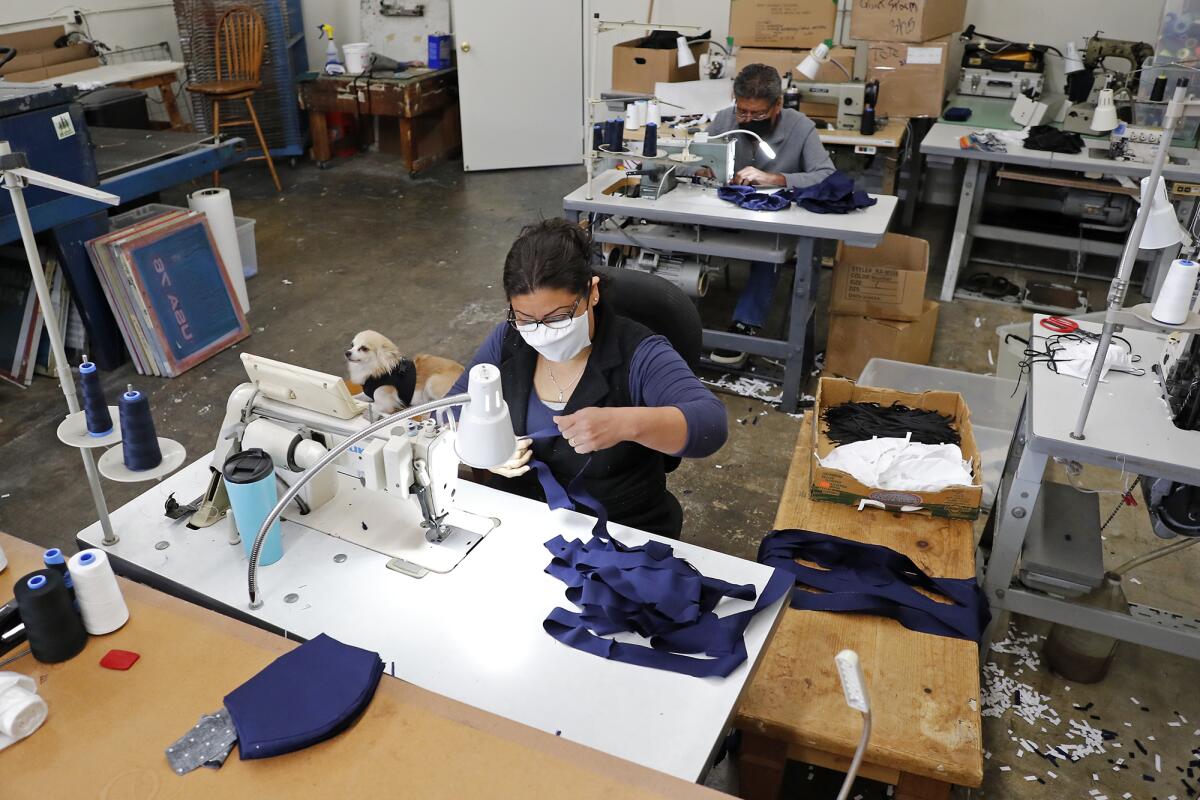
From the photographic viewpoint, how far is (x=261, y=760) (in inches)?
42.5

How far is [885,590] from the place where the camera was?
1.81 meters

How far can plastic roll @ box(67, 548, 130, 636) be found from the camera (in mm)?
1226

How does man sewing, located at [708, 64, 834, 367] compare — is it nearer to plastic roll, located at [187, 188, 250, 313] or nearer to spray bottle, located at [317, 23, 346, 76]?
plastic roll, located at [187, 188, 250, 313]

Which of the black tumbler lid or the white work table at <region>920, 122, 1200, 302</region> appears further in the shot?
the white work table at <region>920, 122, 1200, 302</region>

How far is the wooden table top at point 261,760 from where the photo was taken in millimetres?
1040

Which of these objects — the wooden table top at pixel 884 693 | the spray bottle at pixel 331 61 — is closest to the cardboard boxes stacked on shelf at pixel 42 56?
the spray bottle at pixel 331 61

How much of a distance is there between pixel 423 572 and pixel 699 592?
18.2 inches

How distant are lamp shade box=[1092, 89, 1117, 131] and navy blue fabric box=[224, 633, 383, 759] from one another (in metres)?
4.40

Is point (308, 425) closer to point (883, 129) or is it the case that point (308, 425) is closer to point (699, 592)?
point (699, 592)

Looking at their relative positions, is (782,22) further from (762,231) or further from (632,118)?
(762,231)

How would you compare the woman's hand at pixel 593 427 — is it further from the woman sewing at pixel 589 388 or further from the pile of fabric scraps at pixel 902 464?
the pile of fabric scraps at pixel 902 464

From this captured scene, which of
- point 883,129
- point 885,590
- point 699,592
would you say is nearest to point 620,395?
point 699,592

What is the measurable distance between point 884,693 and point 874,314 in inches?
85.1

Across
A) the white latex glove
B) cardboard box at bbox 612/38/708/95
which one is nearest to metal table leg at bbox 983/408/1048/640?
the white latex glove
